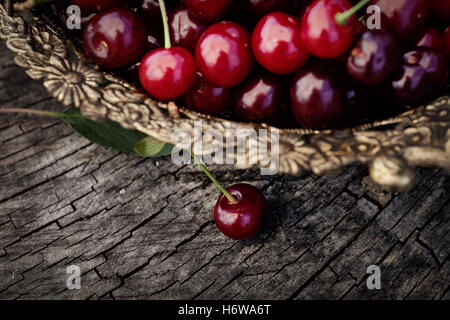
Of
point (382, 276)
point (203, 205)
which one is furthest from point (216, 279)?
point (382, 276)

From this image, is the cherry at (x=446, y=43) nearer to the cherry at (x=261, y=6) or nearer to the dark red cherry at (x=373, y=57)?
the dark red cherry at (x=373, y=57)

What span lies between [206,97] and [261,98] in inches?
5.2

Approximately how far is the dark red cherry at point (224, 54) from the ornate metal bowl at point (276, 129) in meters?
0.09

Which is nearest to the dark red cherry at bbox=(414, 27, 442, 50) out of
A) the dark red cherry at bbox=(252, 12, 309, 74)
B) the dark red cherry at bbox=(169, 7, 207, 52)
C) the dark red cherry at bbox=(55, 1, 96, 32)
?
the dark red cherry at bbox=(252, 12, 309, 74)

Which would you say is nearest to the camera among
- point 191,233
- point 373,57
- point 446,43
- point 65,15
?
point 373,57

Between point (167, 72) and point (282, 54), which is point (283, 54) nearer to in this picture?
point (282, 54)

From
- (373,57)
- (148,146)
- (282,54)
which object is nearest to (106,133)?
(148,146)

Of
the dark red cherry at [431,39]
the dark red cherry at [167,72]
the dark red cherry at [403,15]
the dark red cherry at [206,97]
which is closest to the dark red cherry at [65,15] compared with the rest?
the dark red cherry at [167,72]

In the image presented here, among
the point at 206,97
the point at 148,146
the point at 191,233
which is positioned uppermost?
the point at 206,97

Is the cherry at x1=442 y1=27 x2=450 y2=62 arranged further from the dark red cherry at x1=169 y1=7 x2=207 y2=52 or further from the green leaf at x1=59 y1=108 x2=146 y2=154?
the green leaf at x1=59 y1=108 x2=146 y2=154

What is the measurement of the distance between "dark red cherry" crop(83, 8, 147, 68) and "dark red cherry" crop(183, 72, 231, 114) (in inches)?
6.0

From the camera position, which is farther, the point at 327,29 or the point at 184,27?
the point at 184,27

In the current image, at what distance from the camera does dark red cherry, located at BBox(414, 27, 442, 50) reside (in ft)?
2.77

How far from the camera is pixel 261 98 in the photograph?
32.0 inches
